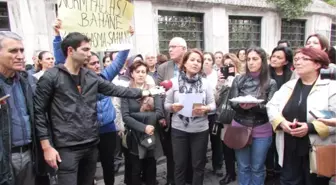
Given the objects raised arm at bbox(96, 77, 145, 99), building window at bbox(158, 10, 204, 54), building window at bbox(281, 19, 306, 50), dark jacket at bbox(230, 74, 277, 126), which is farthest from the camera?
building window at bbox(281, 19, 306, 50)

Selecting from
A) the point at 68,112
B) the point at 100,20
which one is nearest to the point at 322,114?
the point at 68,112

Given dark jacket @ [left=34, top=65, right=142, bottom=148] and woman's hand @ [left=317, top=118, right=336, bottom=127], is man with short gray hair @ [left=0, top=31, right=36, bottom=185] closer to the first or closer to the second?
dark jacket @ [left=34, top=65, right=142, bottom=148]

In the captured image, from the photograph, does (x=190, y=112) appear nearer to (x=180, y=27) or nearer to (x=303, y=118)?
(x=303, y=118)

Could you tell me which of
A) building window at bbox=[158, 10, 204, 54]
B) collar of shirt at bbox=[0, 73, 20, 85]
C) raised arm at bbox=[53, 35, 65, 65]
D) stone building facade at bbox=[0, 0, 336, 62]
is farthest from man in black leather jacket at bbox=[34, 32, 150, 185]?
building window at bbox=[158, 10, 204, 54]

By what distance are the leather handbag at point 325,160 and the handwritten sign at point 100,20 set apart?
2243 mm

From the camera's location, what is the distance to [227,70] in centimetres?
373

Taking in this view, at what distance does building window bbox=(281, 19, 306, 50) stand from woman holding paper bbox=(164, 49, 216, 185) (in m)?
9.09

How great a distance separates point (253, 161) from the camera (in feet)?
10.1

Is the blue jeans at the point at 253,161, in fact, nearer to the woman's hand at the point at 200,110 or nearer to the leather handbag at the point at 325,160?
the woman's hand at the point at 200,110

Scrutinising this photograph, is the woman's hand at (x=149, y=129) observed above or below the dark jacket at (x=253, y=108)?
below

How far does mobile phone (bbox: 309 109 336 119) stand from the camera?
7.45 feet

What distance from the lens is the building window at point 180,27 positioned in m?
7.97

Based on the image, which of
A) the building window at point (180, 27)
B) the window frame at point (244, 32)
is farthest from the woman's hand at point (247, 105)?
the window frame at point (244, 32)

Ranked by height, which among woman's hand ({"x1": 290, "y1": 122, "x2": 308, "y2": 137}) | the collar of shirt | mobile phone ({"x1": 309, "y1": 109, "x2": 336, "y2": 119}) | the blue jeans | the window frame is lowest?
the blue jeans
